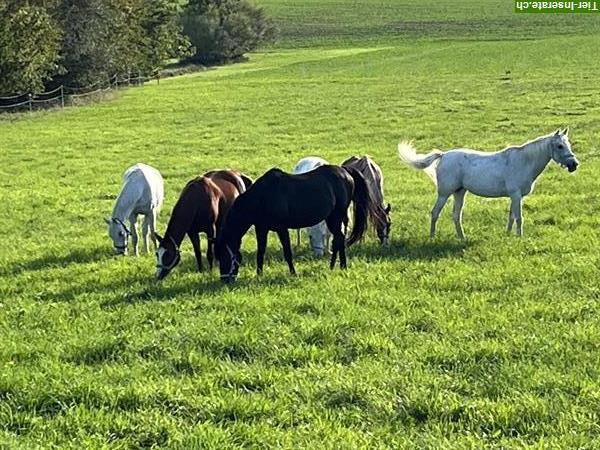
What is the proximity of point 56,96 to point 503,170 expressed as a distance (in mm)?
38963

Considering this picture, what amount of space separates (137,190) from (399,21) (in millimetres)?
118255

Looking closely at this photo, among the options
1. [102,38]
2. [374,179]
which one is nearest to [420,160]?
[374,179]

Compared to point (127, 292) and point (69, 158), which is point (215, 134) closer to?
point (69, 158)

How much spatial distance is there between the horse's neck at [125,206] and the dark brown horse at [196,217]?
1.71 metres

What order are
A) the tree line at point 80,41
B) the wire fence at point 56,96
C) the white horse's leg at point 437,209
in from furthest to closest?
1. the wire fence at point 56,96
2. the tree line at point 80,41
3. the white horse's leg at point 437,209

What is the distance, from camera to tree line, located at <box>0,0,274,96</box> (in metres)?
40.2

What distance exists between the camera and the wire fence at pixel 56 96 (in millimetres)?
42125

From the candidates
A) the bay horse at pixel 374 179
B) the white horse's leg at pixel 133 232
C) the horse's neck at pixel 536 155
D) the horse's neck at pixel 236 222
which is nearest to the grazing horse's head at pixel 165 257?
the horse's neck at pixel 236 222

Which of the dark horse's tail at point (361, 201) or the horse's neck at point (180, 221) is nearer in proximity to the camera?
the horse's neck at point (180, 221)

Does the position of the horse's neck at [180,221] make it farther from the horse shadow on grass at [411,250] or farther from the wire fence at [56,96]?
the wire fence at [56,96]

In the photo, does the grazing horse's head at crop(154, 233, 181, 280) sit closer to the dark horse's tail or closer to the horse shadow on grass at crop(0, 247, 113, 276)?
the horse shadow on grass at crop(0, 247, 113, 276)

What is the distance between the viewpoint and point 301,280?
10.2 meters

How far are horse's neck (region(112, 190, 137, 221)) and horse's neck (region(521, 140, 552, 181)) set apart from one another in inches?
242
